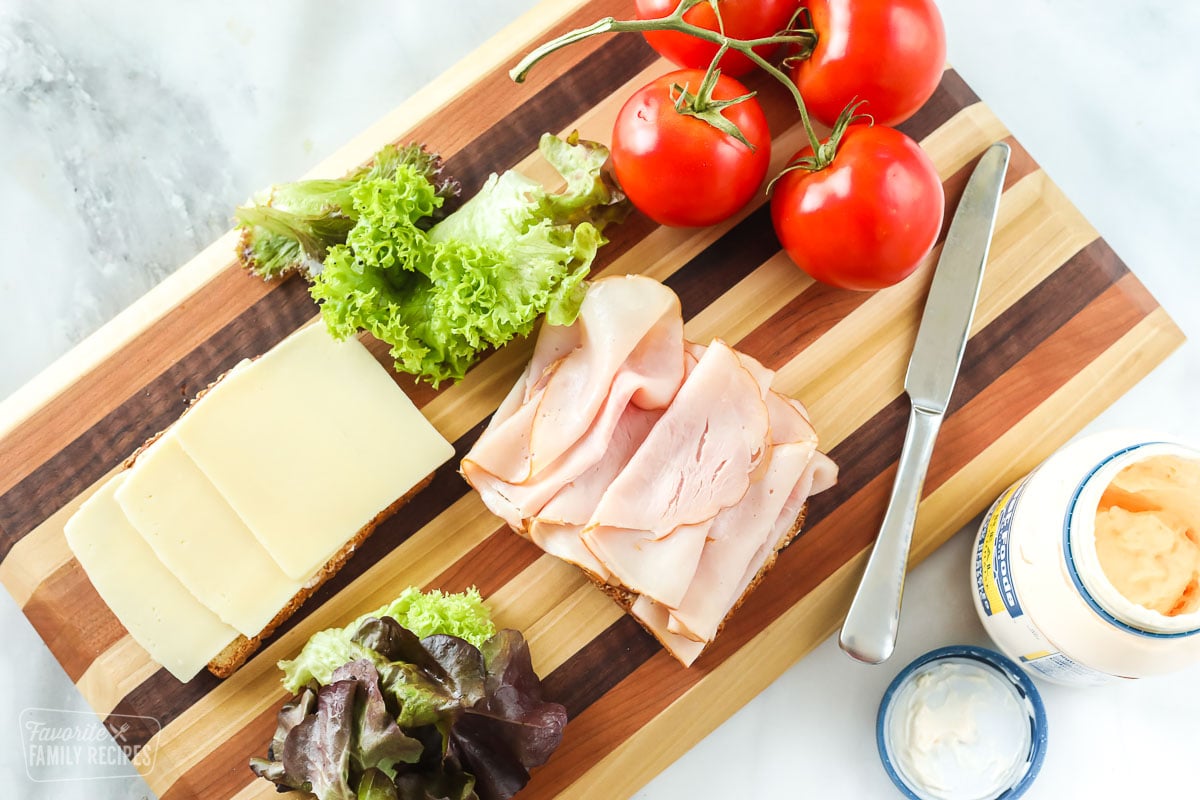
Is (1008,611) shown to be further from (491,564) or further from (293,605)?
(293,605)

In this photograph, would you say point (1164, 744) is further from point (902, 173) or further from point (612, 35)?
point (612, 35)

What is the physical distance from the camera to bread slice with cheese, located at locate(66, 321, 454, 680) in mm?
2713

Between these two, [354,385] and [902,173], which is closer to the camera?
[902,173]

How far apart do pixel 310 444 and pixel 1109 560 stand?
2.24 m

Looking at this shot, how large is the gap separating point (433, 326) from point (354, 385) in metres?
0.35

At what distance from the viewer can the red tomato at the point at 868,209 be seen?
98.7 inches

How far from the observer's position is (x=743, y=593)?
2.80 metres

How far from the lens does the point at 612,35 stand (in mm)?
2992

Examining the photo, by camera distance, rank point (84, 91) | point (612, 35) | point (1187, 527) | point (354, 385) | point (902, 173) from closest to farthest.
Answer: point (1187, 527) → point (902, 173) → point (354, 385) → point (612, 35) → point (84, 91)

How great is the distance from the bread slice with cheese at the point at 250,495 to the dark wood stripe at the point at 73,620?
0.19m

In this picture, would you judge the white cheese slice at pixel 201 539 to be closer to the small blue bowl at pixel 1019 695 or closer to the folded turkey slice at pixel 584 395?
the folded turkey slice at pixel 584 395

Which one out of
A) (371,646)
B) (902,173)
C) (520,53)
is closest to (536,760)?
(371,646)

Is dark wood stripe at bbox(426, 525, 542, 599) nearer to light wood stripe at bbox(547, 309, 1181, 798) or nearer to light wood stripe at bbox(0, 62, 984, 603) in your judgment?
light wood stripe at bbox(0, 62, 984, 603)

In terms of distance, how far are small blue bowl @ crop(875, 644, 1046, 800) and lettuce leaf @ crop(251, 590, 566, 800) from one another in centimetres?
102
